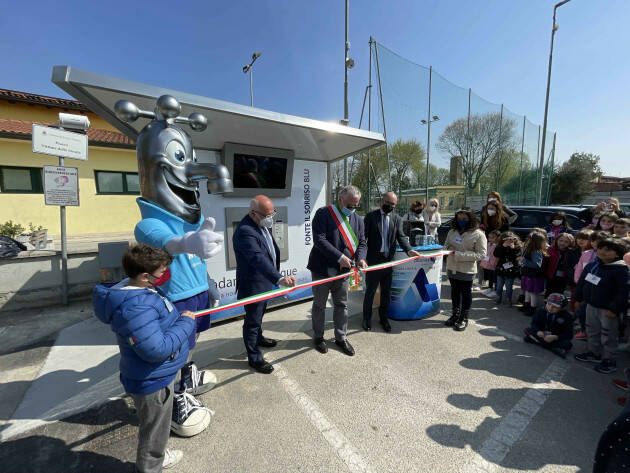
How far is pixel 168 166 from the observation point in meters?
2.04

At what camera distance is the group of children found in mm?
2742

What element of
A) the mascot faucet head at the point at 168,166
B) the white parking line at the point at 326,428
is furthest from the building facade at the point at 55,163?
the white parking line at the point at 326,428

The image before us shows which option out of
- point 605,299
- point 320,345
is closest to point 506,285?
point 605,299

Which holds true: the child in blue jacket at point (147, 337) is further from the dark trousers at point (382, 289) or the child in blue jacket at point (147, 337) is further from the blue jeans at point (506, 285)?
the blue jeans at point (506, 285)

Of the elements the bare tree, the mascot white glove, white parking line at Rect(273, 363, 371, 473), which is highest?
the bare tree

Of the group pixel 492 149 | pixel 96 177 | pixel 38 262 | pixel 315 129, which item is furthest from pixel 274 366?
pixel 492 149

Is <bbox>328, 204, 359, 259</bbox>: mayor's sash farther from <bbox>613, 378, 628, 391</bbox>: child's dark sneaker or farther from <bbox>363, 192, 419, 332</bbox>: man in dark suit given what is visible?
<bbox>613, 378, 628, 391</bbox>: child's dark sneaker

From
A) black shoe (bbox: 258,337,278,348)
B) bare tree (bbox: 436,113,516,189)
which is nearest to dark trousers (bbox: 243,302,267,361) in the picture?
black shoe (bbox: 258,337,278,348)

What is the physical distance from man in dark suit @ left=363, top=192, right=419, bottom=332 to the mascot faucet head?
2022 millimetres

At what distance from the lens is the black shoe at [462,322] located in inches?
145

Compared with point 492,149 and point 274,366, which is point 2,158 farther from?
point 492,149

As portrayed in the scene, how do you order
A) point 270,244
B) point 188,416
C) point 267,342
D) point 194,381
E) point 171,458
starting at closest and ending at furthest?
point 171,458 < point 188,416 < point 194,381 < point 270,244 < point 267,342

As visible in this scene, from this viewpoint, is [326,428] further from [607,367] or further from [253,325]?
[607,367]

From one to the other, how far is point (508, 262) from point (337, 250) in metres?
3.40
